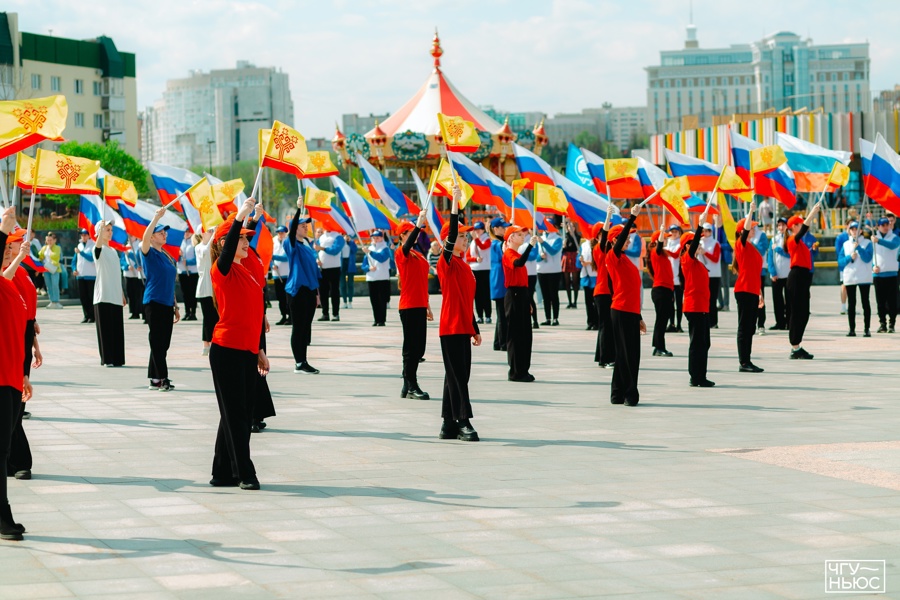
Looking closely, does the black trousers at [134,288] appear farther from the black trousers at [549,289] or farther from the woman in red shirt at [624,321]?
the woman in red shirt at [624,321]

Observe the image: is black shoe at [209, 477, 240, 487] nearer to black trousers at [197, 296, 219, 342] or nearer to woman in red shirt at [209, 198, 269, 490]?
woman in red shirt at [209, 198, 269, 490]

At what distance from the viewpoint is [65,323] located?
2459 centimetres

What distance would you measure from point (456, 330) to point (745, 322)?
5.69m

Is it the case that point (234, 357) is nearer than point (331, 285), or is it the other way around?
point (234, 357)

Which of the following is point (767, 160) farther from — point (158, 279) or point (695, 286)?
point (158, 279)

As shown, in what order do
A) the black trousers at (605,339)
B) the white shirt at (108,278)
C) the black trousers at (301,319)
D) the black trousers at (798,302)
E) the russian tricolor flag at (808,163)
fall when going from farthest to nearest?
the russian tricolor flag at (808,163) → the black trousers at (798,302) → the white shirt at (108,278) → the black trousers at (301,319) → the black trousers at (605,339)

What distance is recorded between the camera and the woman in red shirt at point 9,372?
661 cm

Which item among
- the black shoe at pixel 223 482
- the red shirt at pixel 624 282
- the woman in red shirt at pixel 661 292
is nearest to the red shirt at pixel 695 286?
the red shirt at pixel 624 282

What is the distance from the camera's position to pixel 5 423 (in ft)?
22.0

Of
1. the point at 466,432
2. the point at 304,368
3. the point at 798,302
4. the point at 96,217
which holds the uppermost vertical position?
the point at 96,217

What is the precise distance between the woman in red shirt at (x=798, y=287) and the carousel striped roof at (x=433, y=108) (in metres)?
22.4

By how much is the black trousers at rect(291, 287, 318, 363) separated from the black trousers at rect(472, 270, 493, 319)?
6.66 meters

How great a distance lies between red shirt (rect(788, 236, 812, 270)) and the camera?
17234 millimetres

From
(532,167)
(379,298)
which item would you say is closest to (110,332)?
(379,298)
